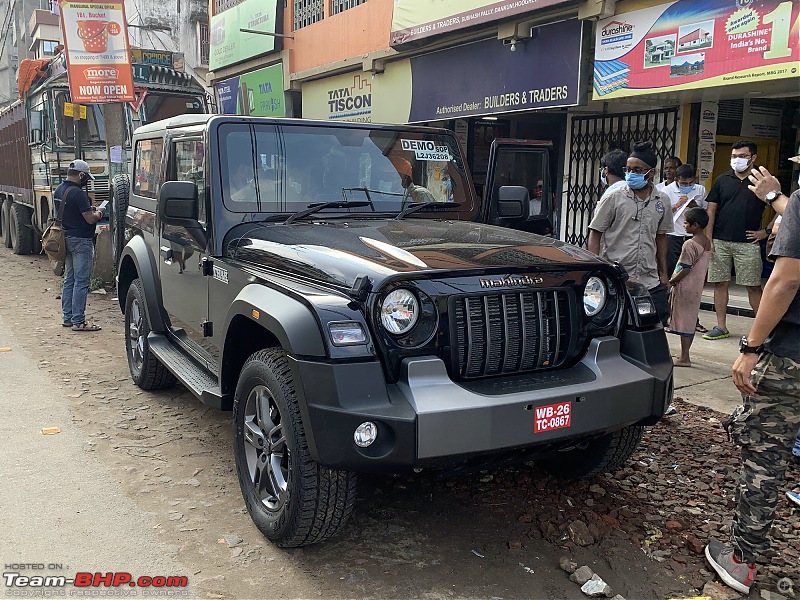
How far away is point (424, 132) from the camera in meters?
4.62

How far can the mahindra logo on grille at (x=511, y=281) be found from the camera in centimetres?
303

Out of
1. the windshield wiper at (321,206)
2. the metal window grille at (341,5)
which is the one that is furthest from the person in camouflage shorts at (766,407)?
the metal window grille at (341,5)

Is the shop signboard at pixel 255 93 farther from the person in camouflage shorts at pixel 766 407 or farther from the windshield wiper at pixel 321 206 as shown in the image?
the person in camouflage shorts at pixel 766 407

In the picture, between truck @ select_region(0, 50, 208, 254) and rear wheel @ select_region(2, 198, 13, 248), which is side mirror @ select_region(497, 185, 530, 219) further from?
rear wheel @ select_region(2, 198, 13, 248)

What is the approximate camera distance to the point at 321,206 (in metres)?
4.09

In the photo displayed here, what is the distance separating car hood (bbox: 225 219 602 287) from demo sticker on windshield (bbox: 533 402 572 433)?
1.99 feet

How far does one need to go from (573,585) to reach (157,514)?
1.98 metres

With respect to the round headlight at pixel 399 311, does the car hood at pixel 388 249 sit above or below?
above

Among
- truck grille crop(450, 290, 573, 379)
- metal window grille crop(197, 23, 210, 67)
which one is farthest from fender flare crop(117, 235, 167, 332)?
metal window grille crop(197, 23, 210, 67)

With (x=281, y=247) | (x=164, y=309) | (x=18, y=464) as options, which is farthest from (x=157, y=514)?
(x=164, y=309)

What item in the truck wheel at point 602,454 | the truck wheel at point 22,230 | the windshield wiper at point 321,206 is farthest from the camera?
the truck wheel at point 22,230

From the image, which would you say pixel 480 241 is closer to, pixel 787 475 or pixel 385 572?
pixel 385 572

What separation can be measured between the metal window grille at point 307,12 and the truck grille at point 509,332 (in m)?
13.5

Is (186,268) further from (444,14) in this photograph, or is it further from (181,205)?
(444,14)
